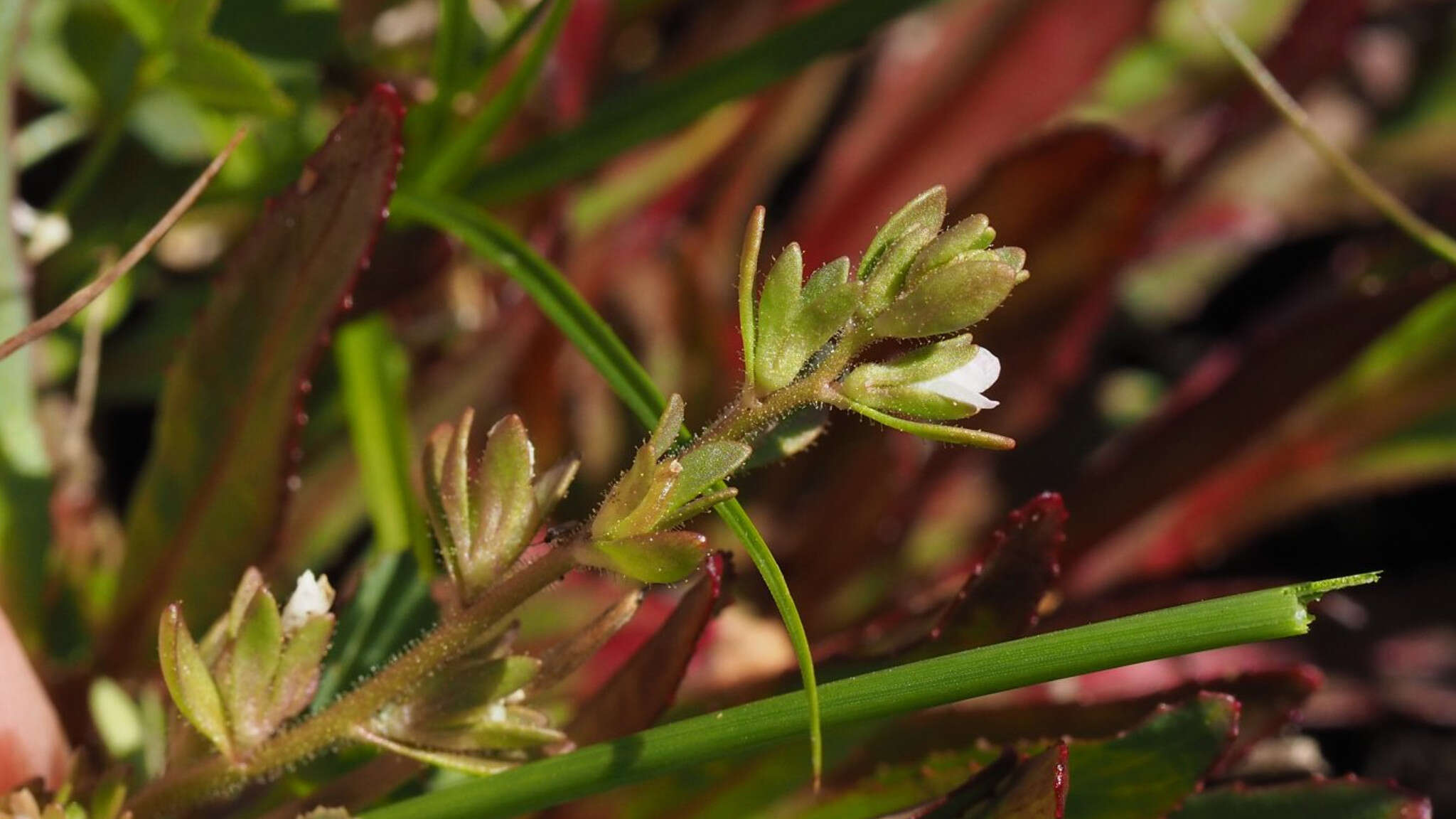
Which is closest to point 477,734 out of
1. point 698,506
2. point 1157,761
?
point 698,506

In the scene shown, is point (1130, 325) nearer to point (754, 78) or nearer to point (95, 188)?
point (754, 78)

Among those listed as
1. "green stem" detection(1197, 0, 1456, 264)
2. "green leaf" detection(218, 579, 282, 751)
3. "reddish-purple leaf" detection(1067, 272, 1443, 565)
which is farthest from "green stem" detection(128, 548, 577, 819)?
"reddish-purple leaf" detection(1067, 272, 1443, 565)

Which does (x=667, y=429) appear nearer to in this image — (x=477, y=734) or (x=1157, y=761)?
(x=477, y=734)

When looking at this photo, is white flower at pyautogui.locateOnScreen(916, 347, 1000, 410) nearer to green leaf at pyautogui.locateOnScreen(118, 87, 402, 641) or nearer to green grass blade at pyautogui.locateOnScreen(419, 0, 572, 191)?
green leaf at pyautogui.locateOnScreen(118, 87, 402, 641)

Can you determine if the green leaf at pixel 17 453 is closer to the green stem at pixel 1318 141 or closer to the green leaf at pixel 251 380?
the green leaf at pixel 251 380

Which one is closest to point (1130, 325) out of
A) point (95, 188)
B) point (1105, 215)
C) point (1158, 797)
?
point (1105, 215)

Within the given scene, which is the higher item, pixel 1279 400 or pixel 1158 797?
pixel 1279 400

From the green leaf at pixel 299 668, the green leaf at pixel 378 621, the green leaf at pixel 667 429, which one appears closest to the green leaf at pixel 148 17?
the green leaf at pixel 378 621

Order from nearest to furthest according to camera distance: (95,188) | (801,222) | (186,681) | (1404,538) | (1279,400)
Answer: (186,681), (95,188), (1279,400), (801,222), (1404,538)
